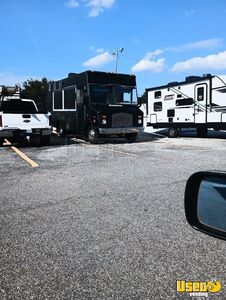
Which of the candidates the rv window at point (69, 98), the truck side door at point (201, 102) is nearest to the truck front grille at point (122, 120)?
the rv window at point (69, 98)

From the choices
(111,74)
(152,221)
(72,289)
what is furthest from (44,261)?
(111,74)

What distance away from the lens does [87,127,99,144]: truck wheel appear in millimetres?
15316

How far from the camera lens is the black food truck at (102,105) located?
597 inches

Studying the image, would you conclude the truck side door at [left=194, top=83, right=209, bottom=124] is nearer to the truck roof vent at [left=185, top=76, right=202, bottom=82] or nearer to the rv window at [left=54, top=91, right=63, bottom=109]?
the truck roof vent at [left=185, top=76, right=202, bottom=82]

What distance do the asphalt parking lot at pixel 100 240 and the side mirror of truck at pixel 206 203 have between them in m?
1.26

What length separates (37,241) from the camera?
4098mm

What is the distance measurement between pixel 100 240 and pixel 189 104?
1493 cm

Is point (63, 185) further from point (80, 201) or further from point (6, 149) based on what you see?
point (6, 149)

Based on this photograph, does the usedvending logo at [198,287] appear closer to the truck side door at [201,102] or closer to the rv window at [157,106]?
the truck side door at [201,102]

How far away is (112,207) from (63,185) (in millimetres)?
1957

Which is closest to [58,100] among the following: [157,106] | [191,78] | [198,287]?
[157,106]

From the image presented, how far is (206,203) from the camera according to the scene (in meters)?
2.08

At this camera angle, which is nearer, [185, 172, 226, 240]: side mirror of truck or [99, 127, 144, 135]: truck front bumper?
[185, 172, 226, 240]: side mirror of truck

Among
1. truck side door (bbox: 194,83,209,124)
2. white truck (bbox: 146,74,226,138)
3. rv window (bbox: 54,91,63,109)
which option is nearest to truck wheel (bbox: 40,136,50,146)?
rv window (bbox: 54,91,63,109)
